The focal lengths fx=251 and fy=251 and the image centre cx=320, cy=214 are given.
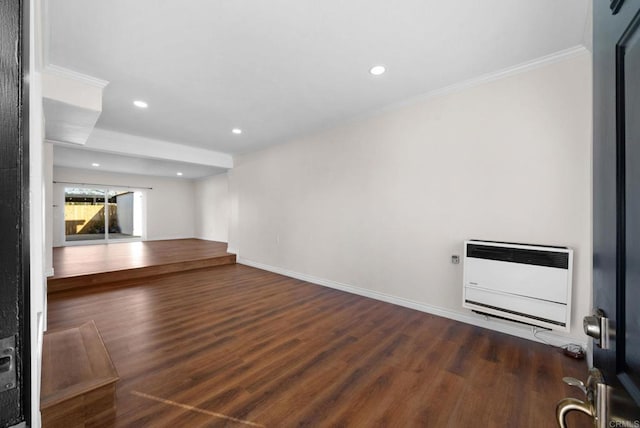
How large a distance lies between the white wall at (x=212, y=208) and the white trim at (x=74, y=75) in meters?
5.45

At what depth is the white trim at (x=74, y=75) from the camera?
247cm

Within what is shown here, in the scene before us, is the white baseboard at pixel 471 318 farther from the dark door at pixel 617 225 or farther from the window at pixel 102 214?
the window at pixel 102 214

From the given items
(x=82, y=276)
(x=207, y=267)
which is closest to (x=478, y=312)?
(x=207, y=267)

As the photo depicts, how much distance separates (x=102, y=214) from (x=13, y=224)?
400 inches

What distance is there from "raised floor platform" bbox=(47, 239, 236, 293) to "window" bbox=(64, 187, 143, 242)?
1.13m

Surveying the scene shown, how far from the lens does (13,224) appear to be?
1.39ft

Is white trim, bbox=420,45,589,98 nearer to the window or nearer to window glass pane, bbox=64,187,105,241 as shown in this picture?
the window

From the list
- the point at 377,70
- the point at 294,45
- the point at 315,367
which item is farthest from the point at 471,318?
the point at 294,45

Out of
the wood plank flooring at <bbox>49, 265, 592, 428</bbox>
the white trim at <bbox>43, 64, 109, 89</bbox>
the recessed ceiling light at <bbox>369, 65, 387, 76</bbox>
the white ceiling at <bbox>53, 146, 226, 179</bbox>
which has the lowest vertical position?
the wood plank flooring at <bbox>49, 265, 592, 428</bbox>

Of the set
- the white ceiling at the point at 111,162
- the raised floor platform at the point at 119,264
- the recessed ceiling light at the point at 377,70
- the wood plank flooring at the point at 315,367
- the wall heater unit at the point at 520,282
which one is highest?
the recessed ceiling light at the point at 377,70

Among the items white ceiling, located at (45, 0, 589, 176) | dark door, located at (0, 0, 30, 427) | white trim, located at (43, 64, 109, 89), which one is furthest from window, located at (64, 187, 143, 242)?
dark door, located at (0, 0, 30, 427)

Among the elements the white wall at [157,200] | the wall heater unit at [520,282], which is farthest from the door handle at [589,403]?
the white wall at [157,200]

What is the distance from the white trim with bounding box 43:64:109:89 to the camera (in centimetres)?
247

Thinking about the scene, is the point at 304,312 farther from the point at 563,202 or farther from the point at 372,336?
the point at 563,202
